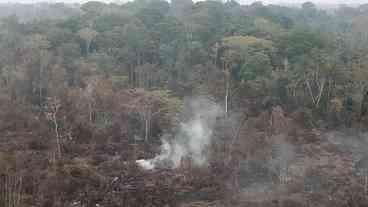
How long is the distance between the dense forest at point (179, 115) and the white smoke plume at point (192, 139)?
7 centimetres

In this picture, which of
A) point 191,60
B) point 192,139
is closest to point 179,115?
point 192,139

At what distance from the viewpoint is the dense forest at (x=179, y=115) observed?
13.5m

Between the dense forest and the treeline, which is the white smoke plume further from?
the treeline

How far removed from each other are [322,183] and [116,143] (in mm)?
8615

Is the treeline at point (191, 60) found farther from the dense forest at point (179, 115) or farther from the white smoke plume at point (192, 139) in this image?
the white smoke plume at point (192, 139)

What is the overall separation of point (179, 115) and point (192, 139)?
2477 millimetres

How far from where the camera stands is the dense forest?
13461 mm

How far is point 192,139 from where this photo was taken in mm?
17750

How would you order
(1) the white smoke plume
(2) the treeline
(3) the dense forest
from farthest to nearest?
1. (2) the treeline
2. (1) the white smoke plume
3. (3) the dense forest

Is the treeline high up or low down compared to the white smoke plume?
up

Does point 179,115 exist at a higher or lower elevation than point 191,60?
lower

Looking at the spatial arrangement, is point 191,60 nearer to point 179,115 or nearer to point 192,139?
point 179,115

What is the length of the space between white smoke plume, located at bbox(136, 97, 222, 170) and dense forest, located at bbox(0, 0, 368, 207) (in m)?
0.07

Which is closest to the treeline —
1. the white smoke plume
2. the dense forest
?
the dense forest
